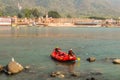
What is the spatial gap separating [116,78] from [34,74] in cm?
1437

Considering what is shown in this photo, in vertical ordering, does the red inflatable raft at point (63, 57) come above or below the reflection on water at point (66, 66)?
above

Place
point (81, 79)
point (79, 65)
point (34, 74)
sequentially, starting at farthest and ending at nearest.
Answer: point (79, 65)
point (34, 74)
point (81, 79)

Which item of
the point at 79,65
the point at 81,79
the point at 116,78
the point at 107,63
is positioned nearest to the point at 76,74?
the point at 81,79

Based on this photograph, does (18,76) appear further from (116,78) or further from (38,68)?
(116,78)

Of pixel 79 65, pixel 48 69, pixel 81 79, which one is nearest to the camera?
pixel 81 79

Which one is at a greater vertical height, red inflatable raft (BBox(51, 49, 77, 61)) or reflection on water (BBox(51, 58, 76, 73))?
red inflatable raft (BBox(51, 49, 77, 61))

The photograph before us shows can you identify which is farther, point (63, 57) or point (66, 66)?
point (63, 57)

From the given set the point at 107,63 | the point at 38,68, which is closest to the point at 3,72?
the point at 38,68

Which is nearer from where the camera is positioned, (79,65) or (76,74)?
(76,74)

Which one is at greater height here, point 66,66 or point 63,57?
point 63,57

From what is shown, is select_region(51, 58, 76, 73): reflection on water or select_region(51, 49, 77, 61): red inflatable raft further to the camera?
select_region(51, 49, 77, 61): red inflatable raft

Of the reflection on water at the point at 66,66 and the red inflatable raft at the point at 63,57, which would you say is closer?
the reflection on water at the point at 66,66

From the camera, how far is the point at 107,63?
67062 millimetres

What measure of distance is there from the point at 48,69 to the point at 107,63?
14.8 metres
